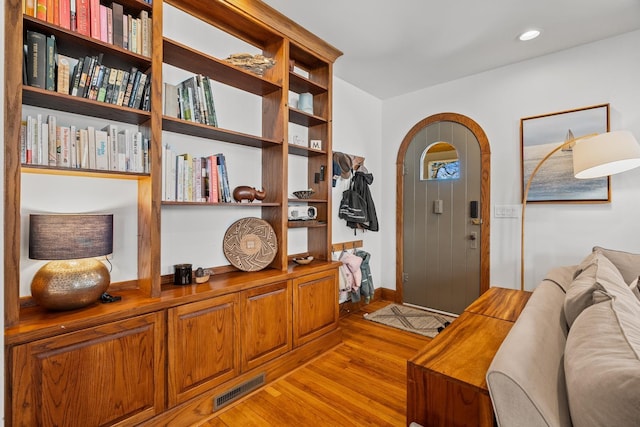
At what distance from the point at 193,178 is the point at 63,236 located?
0.77 m

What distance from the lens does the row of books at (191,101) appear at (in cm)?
182

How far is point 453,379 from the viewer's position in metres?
0.99

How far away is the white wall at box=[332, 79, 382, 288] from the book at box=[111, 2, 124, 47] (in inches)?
81.5

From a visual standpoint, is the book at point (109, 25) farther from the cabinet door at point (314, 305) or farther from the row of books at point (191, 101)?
the cabinet door at point (314, 305)

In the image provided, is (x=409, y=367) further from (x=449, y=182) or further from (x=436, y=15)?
(x=449, y=182)

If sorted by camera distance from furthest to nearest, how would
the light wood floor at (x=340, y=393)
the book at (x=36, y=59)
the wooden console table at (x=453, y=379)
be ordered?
the light wood floor at (x=340, y=393)
the book at (x=36, y=59)
the wooden console table at (x=453, y=379)

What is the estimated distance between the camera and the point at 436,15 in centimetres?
224

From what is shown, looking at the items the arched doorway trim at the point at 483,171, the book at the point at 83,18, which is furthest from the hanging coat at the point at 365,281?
the book at the point at 83,18

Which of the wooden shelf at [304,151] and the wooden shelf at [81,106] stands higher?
the wooden shelf at [304,151]

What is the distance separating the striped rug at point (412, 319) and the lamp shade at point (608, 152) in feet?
5.90

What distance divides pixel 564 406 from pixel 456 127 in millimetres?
3084

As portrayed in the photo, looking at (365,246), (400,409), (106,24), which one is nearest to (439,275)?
(365,246)

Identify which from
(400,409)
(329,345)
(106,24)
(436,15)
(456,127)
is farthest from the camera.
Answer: (456,127)

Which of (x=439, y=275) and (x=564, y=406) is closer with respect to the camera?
(x=564, y=406)
